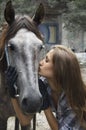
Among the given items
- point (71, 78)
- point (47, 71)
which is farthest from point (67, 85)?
point (47, 71)

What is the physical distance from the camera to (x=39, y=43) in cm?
328

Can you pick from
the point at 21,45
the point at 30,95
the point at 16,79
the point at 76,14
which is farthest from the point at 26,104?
the point at 76,14

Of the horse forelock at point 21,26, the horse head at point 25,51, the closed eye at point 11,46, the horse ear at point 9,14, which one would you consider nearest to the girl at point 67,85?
the horse head at point 25,51

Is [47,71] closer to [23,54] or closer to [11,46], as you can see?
[23,54]

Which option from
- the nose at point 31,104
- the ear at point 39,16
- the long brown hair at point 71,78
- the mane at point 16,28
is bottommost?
the nose at point 31,104

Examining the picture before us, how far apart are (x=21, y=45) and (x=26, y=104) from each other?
550 millimetres

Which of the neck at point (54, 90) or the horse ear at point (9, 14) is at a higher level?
the horse ear at point (9, 14)

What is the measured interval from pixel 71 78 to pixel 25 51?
54 cm

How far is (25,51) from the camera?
3133mm

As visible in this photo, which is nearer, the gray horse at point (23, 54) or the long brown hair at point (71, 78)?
the long brown hair at point (71, 78)

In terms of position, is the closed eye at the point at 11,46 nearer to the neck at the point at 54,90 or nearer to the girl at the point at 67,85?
→ the girl at the point at 67,85

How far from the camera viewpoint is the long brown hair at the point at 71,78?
2.81m

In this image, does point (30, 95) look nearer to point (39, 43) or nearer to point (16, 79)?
point (16, 79)

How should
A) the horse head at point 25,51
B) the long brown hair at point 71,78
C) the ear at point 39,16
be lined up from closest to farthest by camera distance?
the long brown hair at point 71,78 → the horse head at point 25,51 → the ear at point 39,16
